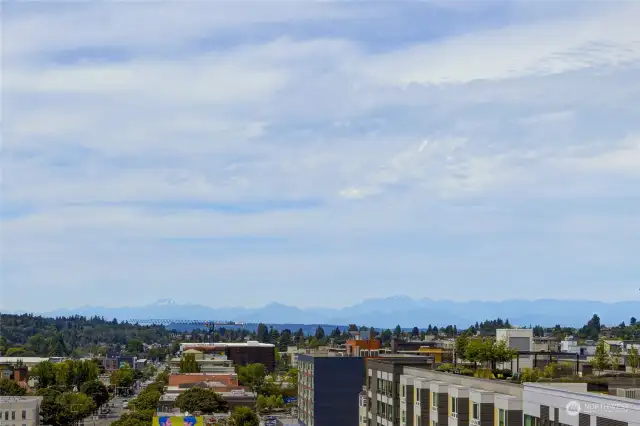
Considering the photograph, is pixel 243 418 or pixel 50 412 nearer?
pixel 243 418

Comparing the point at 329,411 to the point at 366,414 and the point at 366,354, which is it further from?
the point at 366,414

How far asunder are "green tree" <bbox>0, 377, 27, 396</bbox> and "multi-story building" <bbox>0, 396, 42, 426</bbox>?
108ft

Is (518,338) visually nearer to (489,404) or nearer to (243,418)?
(243,418)

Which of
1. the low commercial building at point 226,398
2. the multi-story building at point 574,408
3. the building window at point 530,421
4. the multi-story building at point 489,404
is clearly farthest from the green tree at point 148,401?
the multi-story building at point 574,408

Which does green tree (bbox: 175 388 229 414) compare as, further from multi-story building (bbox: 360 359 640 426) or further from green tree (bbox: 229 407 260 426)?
multi-story building (bbox: 360 359 640 426)

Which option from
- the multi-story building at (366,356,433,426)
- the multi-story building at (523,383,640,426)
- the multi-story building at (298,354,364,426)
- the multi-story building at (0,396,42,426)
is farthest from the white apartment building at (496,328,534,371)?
the multi-story building at (523,383,640,426)

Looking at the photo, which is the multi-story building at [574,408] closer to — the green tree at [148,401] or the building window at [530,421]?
the building window at [530,421]

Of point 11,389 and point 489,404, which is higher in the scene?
point 489,404

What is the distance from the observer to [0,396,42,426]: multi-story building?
152 meters

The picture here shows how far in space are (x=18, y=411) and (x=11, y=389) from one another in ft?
129

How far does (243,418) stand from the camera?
14762 cm

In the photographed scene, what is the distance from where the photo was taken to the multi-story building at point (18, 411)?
500 ft

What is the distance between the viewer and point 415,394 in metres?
66.8

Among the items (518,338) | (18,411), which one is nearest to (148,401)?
(18,411)
